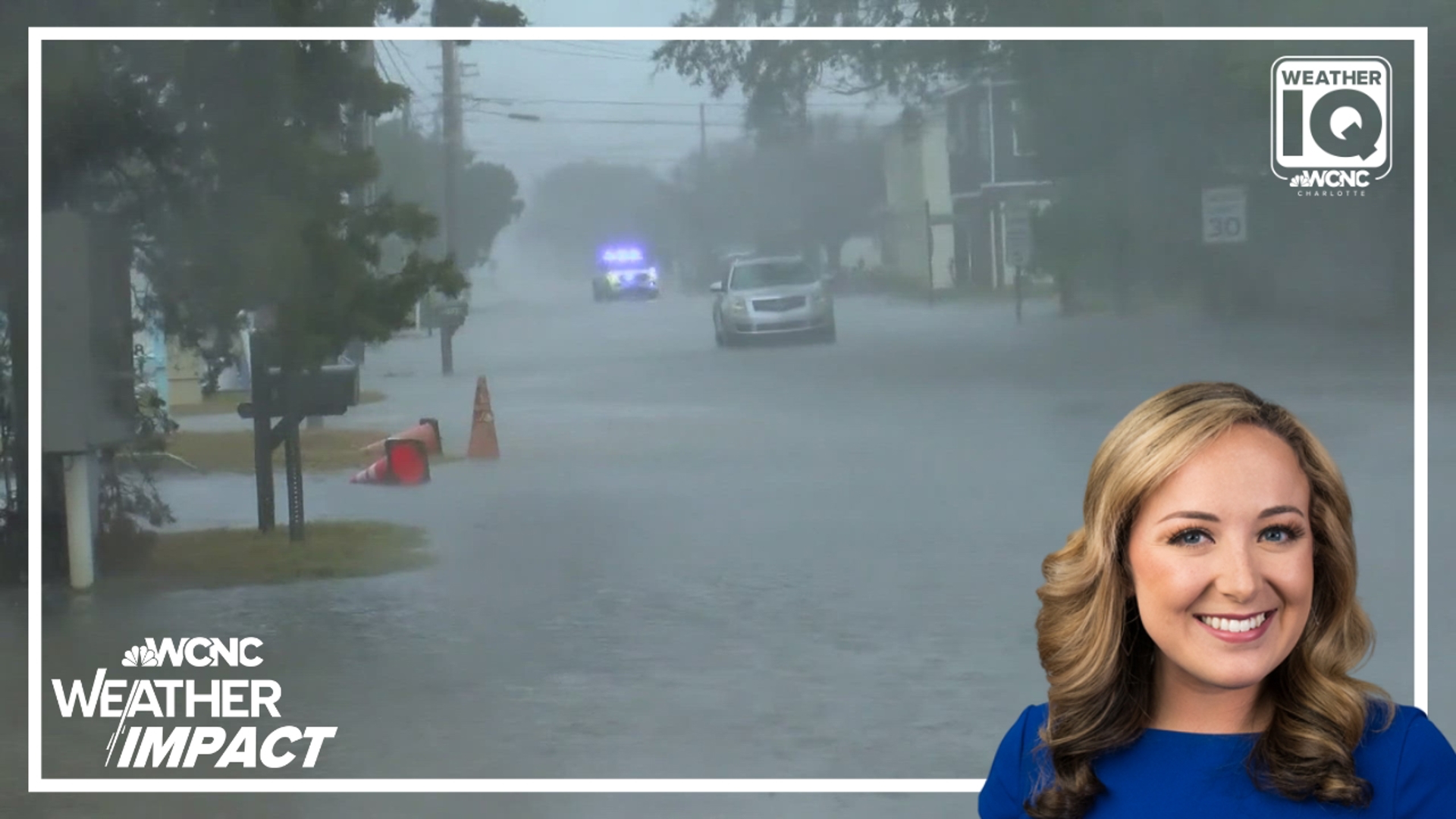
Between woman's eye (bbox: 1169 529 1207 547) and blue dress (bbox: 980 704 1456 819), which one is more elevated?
woman's eye (bbox: 1169 529 1207 547)

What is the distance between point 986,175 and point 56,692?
232 cm

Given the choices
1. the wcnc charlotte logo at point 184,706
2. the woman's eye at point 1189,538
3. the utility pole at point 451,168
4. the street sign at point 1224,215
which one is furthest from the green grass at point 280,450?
the woman's eye at point 1189,538

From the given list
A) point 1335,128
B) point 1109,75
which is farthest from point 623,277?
point 1335,128

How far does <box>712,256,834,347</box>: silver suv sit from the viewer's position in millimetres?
3648

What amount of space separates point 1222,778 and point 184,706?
8.97 feet

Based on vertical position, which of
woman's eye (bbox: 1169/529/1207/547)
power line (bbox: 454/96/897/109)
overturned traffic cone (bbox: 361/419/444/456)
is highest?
power line (bbox: 454/96/897/109)

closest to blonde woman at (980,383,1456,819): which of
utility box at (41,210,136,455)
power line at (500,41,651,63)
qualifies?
power line at (500,41,651,63)

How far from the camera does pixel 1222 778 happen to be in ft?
4.58

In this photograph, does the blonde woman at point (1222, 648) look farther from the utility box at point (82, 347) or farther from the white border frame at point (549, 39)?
the utility box at point (82, 347)

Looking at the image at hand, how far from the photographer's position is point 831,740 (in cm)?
356

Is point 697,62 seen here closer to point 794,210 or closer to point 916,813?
point 794,210

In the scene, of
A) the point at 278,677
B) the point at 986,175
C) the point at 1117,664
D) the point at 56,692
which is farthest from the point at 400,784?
the point at 1117,664

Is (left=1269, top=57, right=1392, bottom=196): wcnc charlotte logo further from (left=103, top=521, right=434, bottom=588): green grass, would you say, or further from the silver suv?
(left=103, top=521, right=434, bottom=588): green grass

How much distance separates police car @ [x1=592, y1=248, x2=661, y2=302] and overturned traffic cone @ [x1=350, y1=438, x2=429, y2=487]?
509 millimetres
